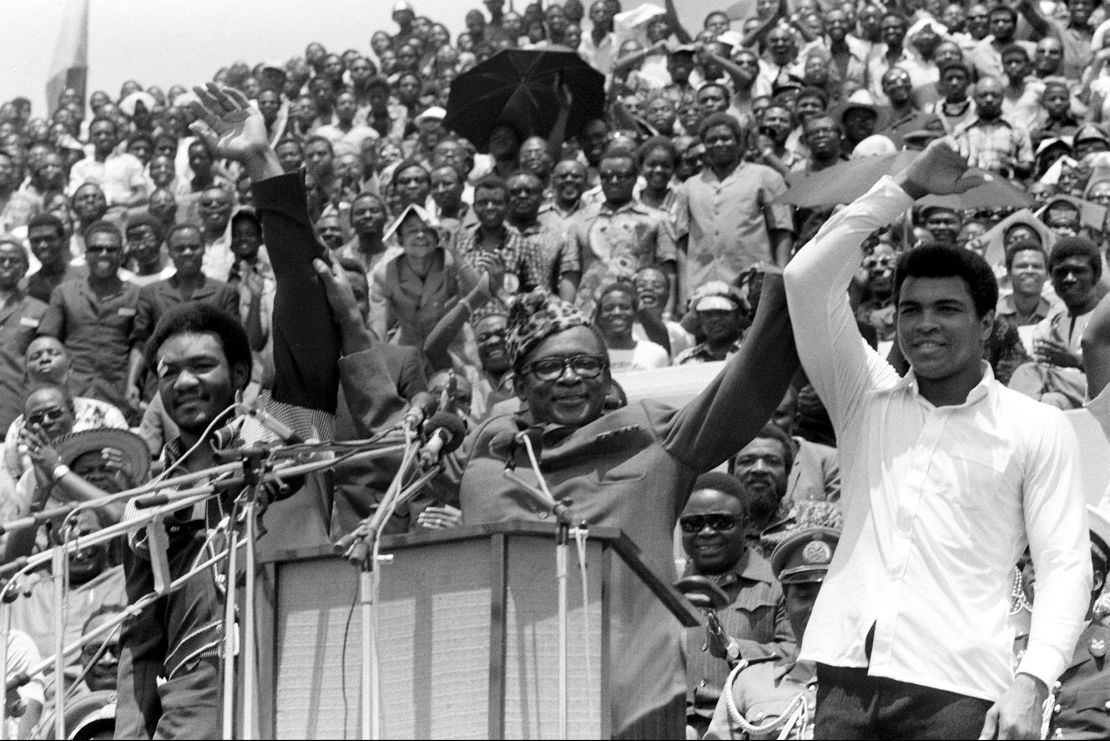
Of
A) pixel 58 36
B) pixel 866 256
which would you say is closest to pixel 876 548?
pixel 866 256

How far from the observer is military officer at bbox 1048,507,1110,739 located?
20.9 ft

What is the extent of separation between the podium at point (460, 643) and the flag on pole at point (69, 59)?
20.9m

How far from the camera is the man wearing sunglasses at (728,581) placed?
7.00 m

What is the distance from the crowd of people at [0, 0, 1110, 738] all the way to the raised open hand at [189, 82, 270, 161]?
21 mm

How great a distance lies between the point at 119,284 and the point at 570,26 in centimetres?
880

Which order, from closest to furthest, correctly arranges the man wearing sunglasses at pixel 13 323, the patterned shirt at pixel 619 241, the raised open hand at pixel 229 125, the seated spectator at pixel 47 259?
1. the raised open hand at pixel 229 125
2. the man wearing sunglasses at pixel 13 323
3. the patterned shirt at pixel 619 241
4. the seated spectator at pixel 47 259

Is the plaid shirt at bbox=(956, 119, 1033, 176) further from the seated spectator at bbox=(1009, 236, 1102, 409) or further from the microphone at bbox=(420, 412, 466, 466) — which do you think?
the microphone at bbox=(420, 412, 466, 466)

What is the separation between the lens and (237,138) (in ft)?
20.8

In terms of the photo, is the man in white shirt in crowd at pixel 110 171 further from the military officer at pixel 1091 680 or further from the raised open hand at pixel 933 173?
the raised open hand at pixel 933 173

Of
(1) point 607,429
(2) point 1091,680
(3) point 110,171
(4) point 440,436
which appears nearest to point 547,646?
(4) point 440,436

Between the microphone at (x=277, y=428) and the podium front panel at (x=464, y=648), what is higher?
the microphone at (x=277, y=428)

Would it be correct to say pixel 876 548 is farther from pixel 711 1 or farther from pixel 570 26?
pixel 711 1

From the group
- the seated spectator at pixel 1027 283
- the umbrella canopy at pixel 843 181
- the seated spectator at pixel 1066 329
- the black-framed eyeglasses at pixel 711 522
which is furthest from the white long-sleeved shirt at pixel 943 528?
the seated spectator at pixel 1027 283

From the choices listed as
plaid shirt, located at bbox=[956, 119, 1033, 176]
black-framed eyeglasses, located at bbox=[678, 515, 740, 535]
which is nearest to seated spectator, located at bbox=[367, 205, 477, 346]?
plaid shirt, located at bbox=[956, 119, 1033, 176]
